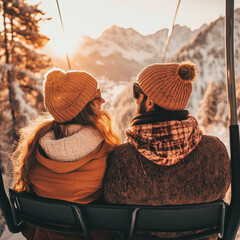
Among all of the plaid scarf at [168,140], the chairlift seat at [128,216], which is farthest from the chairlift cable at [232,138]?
the plaid scarf at [168,140]

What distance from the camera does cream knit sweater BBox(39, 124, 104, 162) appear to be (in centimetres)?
113

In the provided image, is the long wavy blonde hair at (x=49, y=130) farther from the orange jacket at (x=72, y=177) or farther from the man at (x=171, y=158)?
the man at (x=171, y=158)

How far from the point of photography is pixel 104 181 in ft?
3.93

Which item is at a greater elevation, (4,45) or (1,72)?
(4,45)

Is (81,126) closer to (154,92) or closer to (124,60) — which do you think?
(154,92)

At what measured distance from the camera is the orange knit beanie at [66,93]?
4.00ft

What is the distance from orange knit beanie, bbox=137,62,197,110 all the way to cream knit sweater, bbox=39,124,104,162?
362 mm

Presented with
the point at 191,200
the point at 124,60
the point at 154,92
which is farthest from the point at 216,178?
the point at 124,60

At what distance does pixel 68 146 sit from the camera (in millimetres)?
1131

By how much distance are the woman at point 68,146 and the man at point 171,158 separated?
0.46 ft

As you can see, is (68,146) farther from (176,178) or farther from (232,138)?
(232,138)

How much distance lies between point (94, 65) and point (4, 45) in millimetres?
8483

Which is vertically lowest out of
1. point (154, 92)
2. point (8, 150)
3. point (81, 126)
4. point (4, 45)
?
point (8, 150)

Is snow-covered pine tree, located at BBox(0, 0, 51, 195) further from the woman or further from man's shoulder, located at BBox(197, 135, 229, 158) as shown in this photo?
man's shoulder, located at BBox(197, 135, 229, 158)
